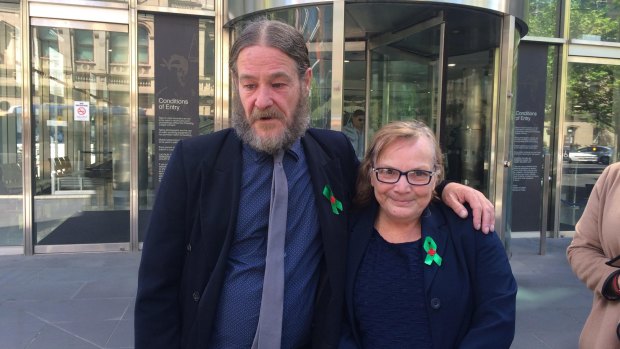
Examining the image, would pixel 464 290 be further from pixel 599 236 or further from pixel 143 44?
pixel 143 44

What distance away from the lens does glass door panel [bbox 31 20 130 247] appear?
6730mm

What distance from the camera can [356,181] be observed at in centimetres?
202

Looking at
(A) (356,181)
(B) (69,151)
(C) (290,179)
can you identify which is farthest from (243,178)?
(B) (69,151)

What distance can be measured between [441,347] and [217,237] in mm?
851

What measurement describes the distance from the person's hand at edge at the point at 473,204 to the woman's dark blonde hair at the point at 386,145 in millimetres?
73

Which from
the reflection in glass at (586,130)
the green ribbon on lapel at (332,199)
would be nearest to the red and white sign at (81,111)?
the green ribbon on lapel at (332,199)

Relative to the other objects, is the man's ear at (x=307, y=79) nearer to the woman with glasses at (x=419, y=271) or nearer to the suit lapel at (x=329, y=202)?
the suit lapel at (x=329, y=202)

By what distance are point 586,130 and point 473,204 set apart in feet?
25.2

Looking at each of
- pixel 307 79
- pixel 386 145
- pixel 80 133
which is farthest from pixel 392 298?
pixel 80 133

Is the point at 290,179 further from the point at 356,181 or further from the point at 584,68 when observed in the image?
the point at 584,68

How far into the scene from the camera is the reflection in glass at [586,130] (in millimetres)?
8172

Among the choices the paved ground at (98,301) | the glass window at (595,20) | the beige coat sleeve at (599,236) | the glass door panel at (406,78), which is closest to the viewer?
the beige coat sleeve at (599,236)

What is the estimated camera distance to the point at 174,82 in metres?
6.84

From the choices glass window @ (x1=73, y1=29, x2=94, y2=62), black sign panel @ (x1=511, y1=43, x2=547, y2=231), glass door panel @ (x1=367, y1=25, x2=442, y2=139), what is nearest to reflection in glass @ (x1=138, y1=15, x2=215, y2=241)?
glass window @ (x1=73, y1=29, x2=94, y2=62)
